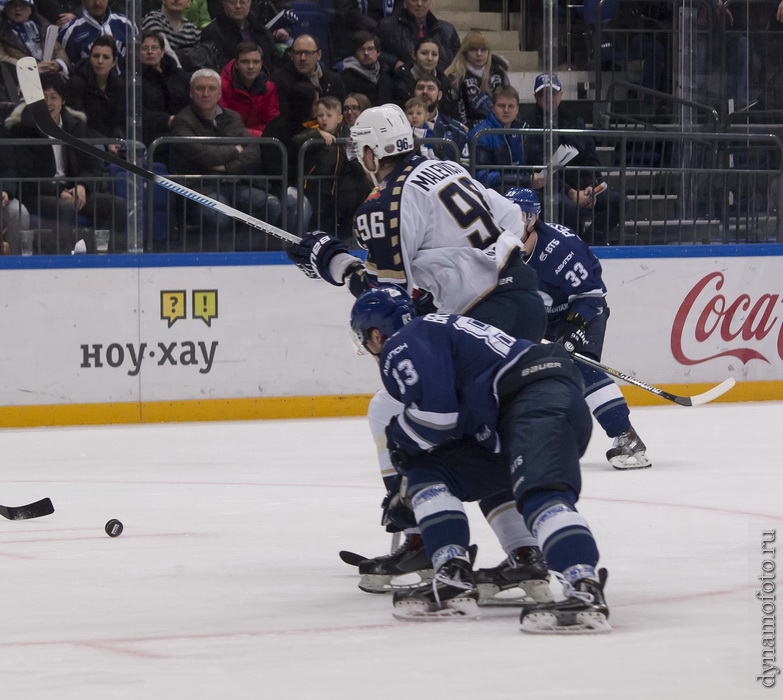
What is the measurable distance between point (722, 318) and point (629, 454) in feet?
10.6

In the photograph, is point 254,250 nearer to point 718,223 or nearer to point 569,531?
point 718,223

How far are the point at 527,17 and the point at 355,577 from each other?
592 cm

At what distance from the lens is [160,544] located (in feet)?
16.1

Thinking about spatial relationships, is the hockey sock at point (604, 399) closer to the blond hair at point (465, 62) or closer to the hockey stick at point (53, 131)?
the hockey stick at point (53, 131)

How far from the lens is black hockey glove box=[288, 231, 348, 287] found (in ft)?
15.2

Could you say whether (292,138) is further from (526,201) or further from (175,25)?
(526,201)

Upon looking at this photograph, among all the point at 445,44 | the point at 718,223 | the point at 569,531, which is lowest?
the point at 569,531

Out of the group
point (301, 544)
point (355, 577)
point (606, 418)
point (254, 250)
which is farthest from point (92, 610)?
point (254, 250)

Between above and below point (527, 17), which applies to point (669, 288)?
below

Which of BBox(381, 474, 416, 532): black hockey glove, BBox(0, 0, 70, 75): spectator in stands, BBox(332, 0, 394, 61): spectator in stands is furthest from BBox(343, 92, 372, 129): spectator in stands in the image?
BBox(381, 474, 416, 532): black hockey glove

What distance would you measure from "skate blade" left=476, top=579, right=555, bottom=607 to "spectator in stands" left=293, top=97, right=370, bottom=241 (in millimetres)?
5106

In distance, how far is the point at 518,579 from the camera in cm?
380

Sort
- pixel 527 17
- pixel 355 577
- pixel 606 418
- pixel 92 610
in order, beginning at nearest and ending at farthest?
pixel 92 610 → pixel 355 577 → pixel 606 418 → pixel 527 17

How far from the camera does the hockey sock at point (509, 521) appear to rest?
3.86 metres
